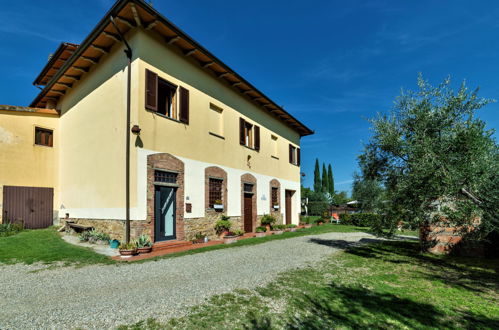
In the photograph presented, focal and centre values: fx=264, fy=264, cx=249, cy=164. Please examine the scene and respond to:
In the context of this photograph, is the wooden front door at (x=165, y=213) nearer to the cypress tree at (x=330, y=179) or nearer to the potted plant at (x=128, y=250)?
the potted plant at (x=128, y=250)

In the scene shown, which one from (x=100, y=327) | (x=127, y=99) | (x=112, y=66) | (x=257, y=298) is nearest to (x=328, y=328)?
(x=257, y=298)

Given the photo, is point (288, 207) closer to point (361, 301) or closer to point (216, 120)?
point (216, 120)

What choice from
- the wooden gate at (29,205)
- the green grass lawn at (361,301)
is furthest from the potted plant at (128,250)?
the wooden gate at (29,205)

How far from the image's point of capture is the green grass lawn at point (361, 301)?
3.17 meters

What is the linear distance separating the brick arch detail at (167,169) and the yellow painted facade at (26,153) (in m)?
6.57

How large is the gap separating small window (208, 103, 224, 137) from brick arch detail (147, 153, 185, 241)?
270cm

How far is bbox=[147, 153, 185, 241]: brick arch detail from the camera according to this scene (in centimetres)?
800

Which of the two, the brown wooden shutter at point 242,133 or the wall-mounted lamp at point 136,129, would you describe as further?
the brown wooden shutter at point 242,133

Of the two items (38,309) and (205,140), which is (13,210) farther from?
(38,309)

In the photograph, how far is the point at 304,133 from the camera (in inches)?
818

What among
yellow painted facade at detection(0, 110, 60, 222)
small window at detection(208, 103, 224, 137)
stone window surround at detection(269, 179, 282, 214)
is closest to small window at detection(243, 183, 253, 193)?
stone window surround at detection(269, 179, 282, 214)

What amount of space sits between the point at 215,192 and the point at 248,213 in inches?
119

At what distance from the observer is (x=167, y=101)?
9617 mm

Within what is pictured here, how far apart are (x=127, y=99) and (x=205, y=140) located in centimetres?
327
